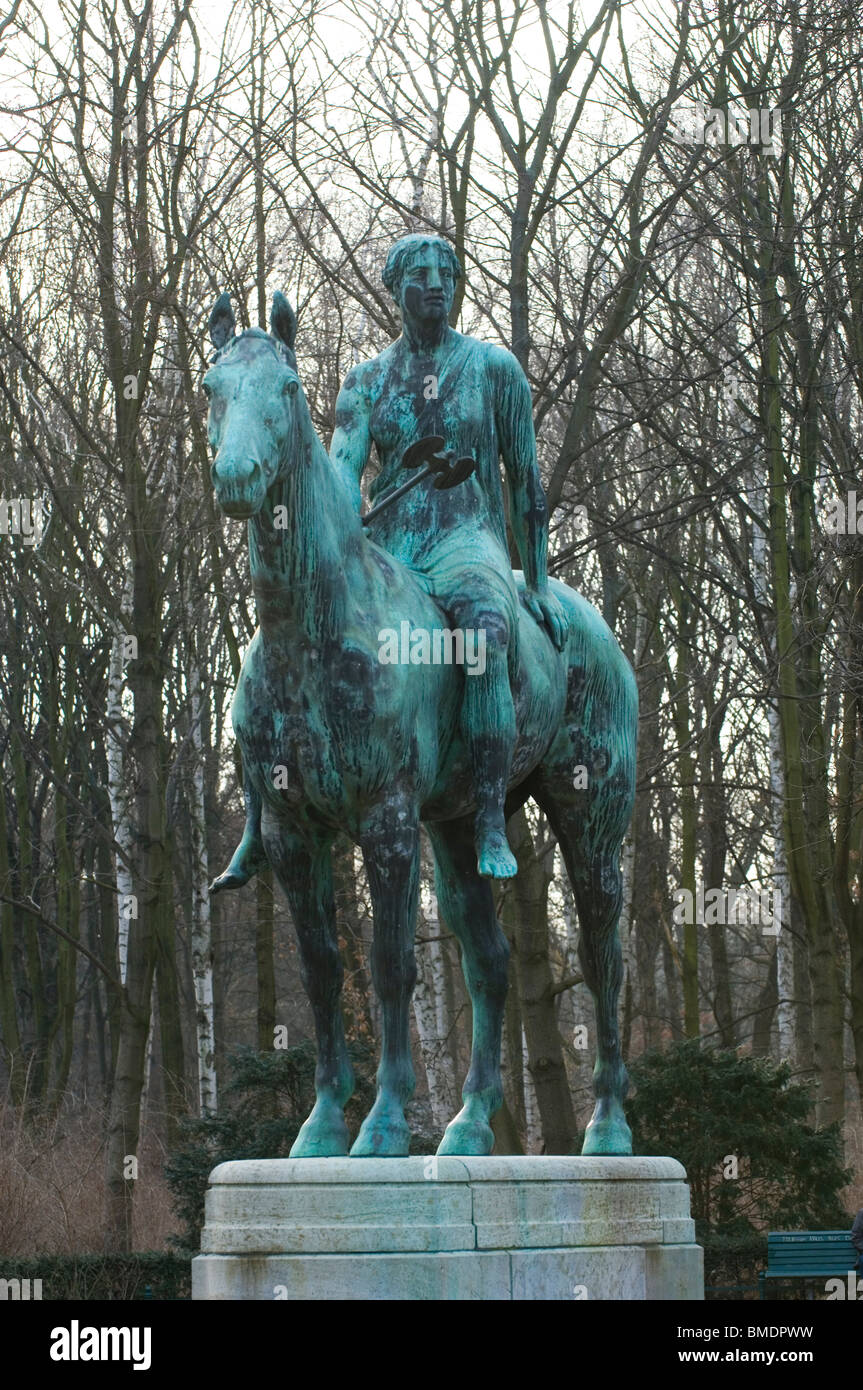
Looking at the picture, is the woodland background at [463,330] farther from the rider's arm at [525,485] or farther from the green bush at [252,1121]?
the rider's arm at [525,485]

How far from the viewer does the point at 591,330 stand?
60.1 ft

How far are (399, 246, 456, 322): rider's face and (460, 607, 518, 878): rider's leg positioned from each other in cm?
135

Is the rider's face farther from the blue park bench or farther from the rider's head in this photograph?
the blue park bench

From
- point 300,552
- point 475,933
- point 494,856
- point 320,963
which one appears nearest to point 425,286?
point 300,552

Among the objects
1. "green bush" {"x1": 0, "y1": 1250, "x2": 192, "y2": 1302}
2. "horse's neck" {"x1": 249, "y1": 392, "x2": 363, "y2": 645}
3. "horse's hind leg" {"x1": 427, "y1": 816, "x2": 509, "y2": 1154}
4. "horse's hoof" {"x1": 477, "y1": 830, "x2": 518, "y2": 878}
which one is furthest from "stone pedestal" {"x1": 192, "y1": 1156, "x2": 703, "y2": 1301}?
"green bush" {"x1": 0, "y1": 1250, "x2": 192, "y2": 1302}

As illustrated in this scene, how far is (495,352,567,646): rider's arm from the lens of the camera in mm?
Result: 7465

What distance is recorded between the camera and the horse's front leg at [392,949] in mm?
6320

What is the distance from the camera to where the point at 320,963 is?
6.73 meters

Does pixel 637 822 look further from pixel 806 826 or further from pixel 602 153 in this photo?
pixel 602 153

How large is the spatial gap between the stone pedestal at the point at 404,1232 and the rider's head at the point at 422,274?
10.7 feet

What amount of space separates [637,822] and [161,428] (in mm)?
10336

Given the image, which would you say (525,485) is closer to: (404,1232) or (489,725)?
(489,725)

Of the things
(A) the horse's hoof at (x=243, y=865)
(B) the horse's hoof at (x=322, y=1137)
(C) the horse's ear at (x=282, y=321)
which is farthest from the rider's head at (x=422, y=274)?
(B) the horse's hoof at (x=322, y=1137)

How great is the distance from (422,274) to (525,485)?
96 centimetres
